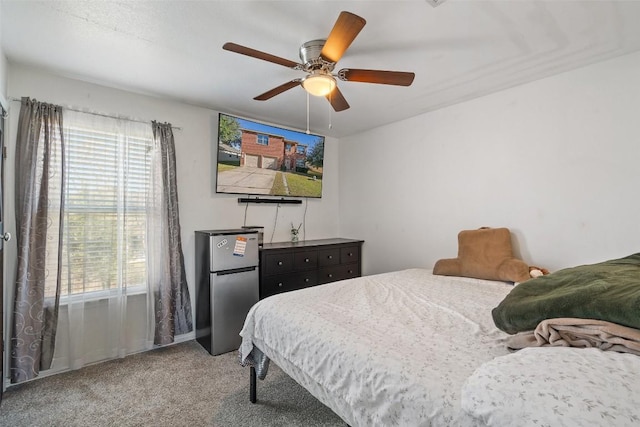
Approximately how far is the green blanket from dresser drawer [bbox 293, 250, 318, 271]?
2279 millimetres

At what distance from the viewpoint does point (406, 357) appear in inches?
47.6

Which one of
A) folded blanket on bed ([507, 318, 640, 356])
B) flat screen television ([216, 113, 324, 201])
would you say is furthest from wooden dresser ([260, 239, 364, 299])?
folded blanket on bed ([507, 318, 640, 356])

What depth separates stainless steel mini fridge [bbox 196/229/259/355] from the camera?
2.82m

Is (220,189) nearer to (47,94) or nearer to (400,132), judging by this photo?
(47,94)

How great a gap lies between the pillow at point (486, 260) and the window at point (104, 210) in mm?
2931

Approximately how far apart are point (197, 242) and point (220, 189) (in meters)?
0.62

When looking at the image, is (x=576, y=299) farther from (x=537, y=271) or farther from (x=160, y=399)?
(x=160, y=399)

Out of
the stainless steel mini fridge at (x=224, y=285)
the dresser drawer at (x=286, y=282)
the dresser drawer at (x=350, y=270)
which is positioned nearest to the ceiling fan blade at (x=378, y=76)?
the stainless steel mini fridge at (x=224, y=285)

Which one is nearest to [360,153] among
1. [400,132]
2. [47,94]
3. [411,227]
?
[400,132]

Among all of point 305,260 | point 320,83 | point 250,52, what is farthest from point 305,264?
point 250,52

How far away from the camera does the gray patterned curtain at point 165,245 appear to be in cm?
283

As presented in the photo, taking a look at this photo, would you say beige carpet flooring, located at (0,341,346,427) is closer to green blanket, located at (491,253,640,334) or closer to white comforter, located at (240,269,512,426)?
white comforter, located at (240,269,512,426)

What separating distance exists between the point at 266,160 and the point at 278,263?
124cm

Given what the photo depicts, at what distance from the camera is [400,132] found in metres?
3.67
